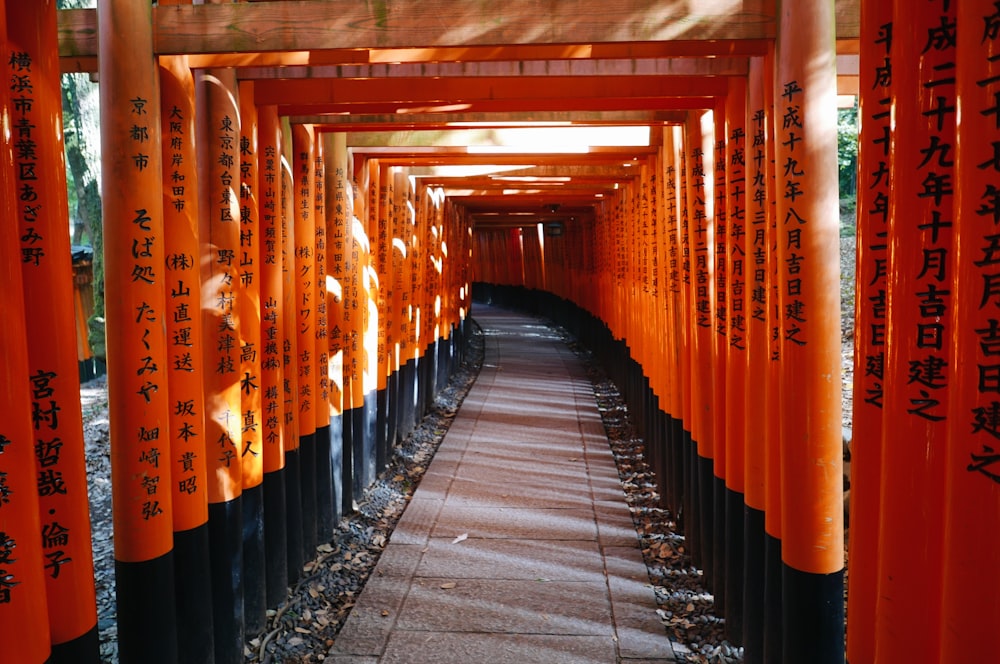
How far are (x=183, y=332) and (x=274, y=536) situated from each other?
2024 mm

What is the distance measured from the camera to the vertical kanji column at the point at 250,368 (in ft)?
15.6

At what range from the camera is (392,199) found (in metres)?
9.66

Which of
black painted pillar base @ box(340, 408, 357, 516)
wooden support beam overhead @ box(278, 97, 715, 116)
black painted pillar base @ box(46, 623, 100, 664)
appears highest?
wooden support beam overhead @ box(278, 97, 715, 116)

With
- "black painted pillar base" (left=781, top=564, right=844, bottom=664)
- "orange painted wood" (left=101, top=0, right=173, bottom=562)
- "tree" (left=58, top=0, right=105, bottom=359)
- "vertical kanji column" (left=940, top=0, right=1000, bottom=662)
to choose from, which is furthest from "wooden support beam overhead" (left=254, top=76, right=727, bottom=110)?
"tree" (left=58, top=0, right=105, bottom=359)

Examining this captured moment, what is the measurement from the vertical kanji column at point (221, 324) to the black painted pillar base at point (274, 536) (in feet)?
2.38

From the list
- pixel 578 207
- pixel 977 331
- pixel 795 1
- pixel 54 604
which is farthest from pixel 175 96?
pixel 578 207

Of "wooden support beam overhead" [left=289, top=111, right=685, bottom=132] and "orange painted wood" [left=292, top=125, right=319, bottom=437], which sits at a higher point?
"wooden support beam overhead" [left=289, top=111, right=685, bottom=132]

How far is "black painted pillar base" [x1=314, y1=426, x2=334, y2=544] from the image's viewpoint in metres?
6.50

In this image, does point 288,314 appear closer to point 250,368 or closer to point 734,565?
point 250,368

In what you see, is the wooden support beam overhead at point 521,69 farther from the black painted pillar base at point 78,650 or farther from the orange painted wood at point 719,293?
the black painted pillar base at point 78,650

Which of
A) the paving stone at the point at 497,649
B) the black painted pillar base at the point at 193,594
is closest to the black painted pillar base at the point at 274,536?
the paving stone at the point at 497,649

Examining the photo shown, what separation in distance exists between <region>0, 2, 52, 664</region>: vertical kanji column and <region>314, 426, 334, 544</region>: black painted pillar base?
3892 millimetres

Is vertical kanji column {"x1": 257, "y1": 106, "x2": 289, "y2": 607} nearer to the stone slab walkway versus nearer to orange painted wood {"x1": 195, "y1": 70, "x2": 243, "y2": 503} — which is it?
orange painted wood {"x1": 195, "y1": 70, "x2": 243, "y2": 503}

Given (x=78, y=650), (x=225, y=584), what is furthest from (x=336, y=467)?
(x=78, y=650)
